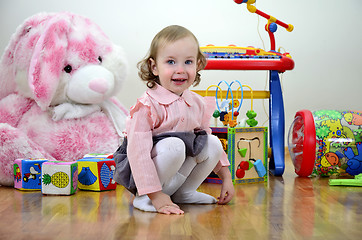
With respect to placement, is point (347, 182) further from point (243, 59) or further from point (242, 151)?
point (243, 59)

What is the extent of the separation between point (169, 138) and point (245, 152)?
53cm

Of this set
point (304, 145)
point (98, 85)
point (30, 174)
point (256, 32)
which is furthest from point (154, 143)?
point (256, 32)

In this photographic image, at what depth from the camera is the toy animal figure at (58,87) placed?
1642 mm

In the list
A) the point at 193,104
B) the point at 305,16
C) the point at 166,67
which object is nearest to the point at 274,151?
the point at 193,104

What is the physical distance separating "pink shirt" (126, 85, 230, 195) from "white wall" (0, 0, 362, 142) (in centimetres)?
113

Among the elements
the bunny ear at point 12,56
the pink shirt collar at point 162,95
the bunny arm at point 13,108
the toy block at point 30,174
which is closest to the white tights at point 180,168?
the pink shirt collar at point 162,95

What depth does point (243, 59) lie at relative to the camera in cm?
176

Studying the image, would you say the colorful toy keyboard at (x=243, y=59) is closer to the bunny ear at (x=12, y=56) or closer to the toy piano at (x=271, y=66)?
the toy piano at (x=271, y=66)

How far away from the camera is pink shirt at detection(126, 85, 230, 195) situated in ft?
3.64

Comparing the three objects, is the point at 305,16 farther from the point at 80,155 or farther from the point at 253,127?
the point at 80,155

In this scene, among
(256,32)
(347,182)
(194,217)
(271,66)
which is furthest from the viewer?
(256,32)

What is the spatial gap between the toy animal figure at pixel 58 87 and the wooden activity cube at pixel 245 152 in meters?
0.44

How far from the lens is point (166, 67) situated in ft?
3.86

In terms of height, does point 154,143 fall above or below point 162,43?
below
